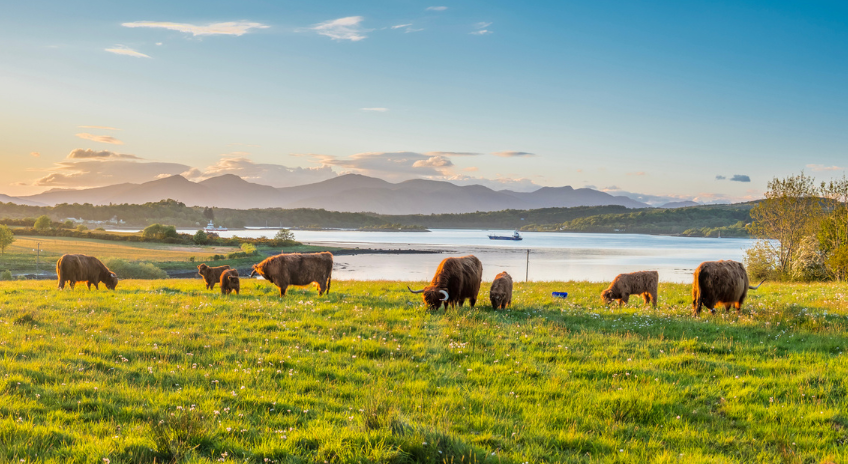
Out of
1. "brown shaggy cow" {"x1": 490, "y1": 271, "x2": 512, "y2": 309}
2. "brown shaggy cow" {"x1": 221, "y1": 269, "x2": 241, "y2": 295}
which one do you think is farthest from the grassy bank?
"brown shaggy cow" {"x1": 490, "y1": 271, "x2": 512, "y2": 309}

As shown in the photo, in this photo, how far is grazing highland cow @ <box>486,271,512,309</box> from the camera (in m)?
16.2

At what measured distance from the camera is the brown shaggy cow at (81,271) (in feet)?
70.6

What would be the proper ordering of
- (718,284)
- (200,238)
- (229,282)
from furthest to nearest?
(200,238), (229,282), (718,284)

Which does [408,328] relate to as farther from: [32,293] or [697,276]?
[32,293]

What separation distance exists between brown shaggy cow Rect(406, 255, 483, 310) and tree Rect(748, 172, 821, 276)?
41.1m

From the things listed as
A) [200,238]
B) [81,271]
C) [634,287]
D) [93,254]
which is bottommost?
[93,254]

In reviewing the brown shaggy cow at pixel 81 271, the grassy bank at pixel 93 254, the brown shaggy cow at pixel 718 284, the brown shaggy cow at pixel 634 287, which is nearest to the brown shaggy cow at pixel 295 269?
the brown shaggy cow at pixel 81 271

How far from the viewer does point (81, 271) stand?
22172mm

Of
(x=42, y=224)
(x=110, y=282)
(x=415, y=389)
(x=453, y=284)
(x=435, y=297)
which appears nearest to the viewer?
(x=415, y=389)

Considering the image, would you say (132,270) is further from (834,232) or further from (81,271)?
(834,232)

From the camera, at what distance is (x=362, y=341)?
10.4 meters

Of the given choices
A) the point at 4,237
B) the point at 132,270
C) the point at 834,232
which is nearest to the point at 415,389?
the point at 834,232

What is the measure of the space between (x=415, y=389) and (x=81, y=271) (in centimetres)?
2251

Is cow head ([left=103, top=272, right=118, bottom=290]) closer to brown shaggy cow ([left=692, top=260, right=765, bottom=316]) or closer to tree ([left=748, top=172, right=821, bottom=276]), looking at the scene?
brown shaggy cow ([left=692, top=260, right=765, bottom=316])
